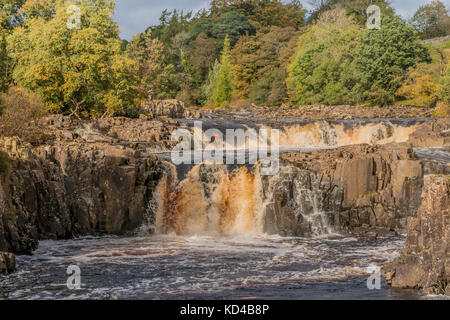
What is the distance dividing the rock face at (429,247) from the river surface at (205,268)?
0.42 metres

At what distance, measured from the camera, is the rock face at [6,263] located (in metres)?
11.9

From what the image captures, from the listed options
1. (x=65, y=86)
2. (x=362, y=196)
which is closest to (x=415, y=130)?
(x=362, y=196)

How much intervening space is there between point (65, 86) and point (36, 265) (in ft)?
52.0

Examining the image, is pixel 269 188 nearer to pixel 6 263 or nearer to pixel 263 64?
pixel 6 263

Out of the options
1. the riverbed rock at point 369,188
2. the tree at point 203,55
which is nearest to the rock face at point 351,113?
the riverbed rock at point 369,188

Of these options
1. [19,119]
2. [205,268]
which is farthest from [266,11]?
[205,268]

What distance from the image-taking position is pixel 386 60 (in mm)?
44312

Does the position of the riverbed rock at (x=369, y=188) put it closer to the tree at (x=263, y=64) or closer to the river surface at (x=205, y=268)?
the river surface at (x=205, y=268)

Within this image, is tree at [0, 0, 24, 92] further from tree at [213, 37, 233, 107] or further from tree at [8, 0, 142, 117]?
tree at [213, 37, 233, 107]

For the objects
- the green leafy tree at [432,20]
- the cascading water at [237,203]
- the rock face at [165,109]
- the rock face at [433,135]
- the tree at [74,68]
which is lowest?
the cascading water at [237,203]

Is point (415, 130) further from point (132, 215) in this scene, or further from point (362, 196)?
point (132, 215)

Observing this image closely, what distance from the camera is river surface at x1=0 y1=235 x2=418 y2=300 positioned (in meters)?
10.7

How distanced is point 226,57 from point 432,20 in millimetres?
23287

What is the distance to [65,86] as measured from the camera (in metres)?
27.3
